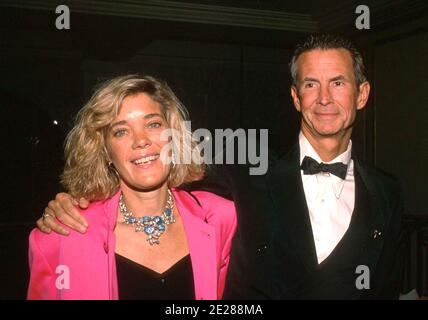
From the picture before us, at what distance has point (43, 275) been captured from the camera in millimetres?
1520

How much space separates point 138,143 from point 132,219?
1.03ft

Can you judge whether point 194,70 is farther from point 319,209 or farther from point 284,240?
point 284,240

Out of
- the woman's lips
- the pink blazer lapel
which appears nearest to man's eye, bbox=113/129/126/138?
the woman's lips

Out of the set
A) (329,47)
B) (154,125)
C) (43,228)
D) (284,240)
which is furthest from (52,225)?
(329,47)

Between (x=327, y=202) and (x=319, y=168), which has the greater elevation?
(x=319, y=168)

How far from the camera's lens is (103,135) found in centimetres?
175

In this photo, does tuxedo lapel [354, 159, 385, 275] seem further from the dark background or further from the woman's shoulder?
the dark background

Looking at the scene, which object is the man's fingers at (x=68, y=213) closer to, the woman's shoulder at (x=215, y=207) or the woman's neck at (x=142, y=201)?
the woman's neck at (x=142, y=201)

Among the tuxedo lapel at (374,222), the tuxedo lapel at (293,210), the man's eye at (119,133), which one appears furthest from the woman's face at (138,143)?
the tuxedo lapel at (374,222)

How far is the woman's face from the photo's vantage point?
5.38 ft

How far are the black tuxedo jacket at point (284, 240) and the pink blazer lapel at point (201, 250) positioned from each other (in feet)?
0.30

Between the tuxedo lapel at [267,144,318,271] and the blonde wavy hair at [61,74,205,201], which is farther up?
the blonde wavy hair at [61,74,205,201]

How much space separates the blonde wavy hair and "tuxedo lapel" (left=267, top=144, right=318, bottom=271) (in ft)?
1.50

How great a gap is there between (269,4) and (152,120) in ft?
13.7
